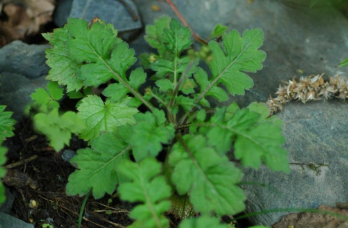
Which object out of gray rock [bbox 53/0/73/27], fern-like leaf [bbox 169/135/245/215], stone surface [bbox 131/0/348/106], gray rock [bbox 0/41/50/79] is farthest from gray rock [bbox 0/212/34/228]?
gray rock [bbox 53/0/73/27]

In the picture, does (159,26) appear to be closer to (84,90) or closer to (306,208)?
(84,90)

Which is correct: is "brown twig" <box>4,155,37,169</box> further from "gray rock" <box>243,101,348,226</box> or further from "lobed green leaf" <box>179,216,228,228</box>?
"gray rock" <box>243,101,348,226</box>

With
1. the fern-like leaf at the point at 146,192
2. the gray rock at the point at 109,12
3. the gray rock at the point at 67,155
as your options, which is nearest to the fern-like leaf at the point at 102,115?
the gray rock at the point at 67,155

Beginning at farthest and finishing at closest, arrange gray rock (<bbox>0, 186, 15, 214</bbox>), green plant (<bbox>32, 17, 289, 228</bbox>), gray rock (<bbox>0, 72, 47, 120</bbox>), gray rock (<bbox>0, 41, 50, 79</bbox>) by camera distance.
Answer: gray rock (<bbox>0, 41, 50, 79</bbox>), gray rock (<bbox>0, 72, 47, 120</bbox>), gray rock (<bbox>0, 186, 15, 214</bbox>), green plant (<bbox>32, 17, 289, 228</bbox>)

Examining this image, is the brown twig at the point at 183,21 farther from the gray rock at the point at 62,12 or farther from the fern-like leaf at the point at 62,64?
the fern-like leaf at the point at 62,64

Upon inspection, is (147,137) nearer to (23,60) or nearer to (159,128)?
(159,128)

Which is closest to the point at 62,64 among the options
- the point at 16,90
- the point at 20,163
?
the point at 16,90

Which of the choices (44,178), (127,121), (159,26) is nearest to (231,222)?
(127,121)
